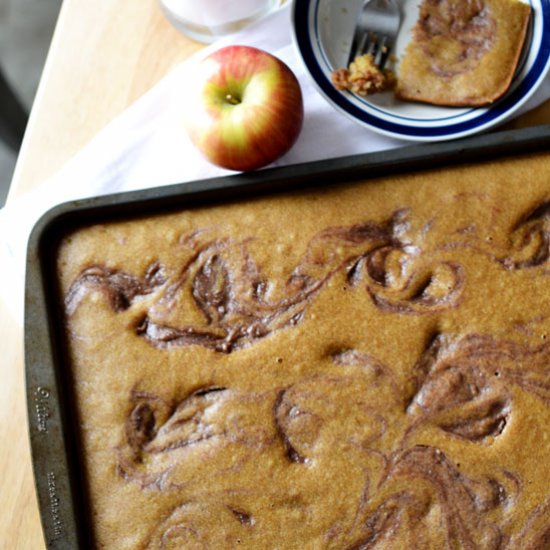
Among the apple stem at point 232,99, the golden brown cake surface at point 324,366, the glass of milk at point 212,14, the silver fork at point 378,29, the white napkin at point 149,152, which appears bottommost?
the golden brown cake surface at point 324,366

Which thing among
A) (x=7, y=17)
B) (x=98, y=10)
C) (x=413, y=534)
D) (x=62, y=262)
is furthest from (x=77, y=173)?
(x=7, y=17)

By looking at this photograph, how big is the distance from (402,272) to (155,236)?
390 millimetres

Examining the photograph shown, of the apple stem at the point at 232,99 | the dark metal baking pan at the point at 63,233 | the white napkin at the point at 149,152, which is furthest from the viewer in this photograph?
the white napkin at the point at 149,152

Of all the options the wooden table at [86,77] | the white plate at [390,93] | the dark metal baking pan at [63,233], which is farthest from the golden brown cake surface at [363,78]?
the wooden table at [86,77]

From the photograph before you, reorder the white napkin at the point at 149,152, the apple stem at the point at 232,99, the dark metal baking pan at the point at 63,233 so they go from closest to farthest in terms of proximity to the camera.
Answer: the dark metal baking pan at the point at 63,233, the apple stem at the point at 232,99, the white napkin at the point at 149,152

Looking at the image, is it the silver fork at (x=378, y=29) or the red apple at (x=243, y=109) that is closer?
the red apple at (x=243, y=109)

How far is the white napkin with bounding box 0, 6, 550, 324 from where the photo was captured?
140 cm

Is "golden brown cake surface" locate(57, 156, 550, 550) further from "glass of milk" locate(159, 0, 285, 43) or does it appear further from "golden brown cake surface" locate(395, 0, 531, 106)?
"glass of milk" locate(159, 0, 285, 43)

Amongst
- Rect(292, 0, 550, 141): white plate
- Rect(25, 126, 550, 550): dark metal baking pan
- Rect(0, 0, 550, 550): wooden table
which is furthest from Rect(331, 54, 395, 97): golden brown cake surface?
Rect(0, 0, 550, 550): wooden table

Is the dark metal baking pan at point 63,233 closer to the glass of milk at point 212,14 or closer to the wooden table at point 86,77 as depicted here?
the wooden table at point 86,77

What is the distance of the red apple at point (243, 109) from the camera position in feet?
4.17

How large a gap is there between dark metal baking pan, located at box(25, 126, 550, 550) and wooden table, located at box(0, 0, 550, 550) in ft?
0.78

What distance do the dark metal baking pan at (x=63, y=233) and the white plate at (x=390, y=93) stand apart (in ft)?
0.26

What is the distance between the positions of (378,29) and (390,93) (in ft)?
0.38
